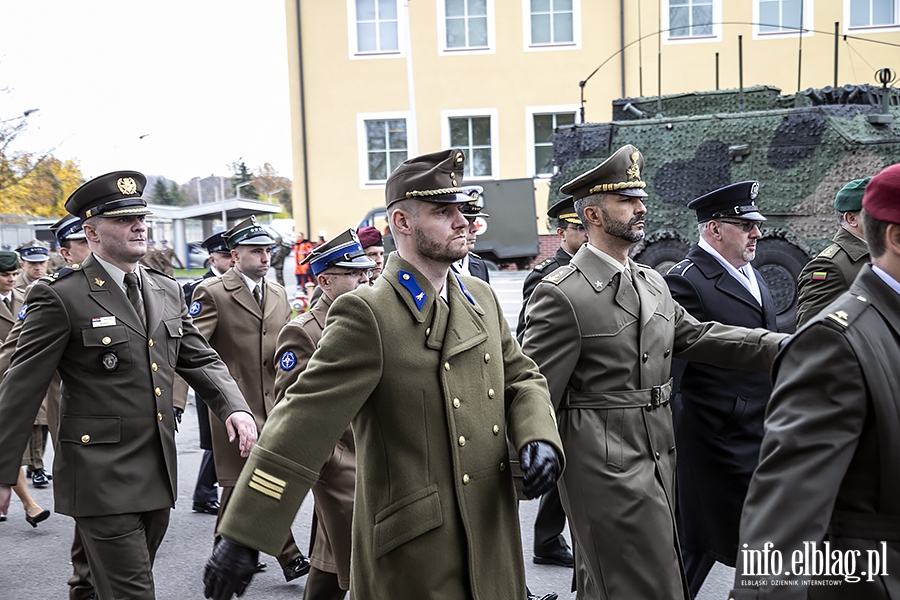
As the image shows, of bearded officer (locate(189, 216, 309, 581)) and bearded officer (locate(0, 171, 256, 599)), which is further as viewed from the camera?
bearded officer (locate(189, 216, 309, 581))

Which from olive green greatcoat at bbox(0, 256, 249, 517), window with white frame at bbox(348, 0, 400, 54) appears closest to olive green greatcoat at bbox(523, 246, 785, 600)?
olive green greatcoat at bbox(0, 256, 249, 517)

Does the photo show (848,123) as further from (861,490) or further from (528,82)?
(528,82)

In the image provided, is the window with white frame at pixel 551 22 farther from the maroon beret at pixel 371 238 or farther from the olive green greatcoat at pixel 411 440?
the olive green greatcoat at pixel 411 440

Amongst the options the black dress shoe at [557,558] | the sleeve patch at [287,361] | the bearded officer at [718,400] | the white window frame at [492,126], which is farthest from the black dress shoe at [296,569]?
the white window frame at [492,126]

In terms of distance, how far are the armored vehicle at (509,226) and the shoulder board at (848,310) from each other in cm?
1859

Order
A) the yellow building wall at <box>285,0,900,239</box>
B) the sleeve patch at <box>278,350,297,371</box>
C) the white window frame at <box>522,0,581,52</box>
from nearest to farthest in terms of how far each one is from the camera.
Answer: the sleeve patch at <box>278,350,297,371</box> → the yellow building wall at <box>285,0,900,239</box> → the white window frame at <box>522,0,581,52</box>

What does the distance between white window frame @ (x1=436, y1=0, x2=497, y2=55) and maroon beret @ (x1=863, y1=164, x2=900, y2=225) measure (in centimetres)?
2389

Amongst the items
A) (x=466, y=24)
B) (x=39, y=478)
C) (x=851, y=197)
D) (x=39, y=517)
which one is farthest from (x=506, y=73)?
(x=851, y=197)

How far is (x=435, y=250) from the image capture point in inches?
120

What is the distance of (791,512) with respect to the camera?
2131 millimetres

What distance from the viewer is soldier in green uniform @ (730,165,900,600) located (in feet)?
6.98

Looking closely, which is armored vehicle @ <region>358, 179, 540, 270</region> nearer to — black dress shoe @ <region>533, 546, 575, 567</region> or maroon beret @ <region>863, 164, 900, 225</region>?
black dress shoe @ <region>533, 546, 575, 567</region>

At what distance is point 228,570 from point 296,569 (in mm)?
3279

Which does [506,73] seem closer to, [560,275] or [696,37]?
[696,37]
